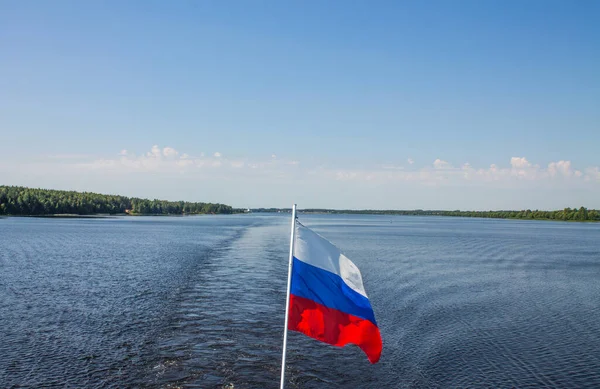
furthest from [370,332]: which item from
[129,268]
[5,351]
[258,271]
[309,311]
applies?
[129,268]

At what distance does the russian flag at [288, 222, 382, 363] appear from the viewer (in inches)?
328

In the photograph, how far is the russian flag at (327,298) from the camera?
8.32m

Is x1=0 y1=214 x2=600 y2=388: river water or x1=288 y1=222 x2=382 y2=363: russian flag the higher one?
x1=288 y1=222 x2=382 y2=363: russian flag

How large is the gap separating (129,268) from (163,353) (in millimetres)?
21419

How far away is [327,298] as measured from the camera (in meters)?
8.46

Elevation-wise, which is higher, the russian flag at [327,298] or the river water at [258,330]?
the russian flag at [327,298]

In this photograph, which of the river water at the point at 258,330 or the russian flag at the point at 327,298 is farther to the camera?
the river water at the point at 258,330

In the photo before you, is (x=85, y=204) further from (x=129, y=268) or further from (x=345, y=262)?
(x=345, y=262)

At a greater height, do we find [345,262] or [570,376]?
[345,262]

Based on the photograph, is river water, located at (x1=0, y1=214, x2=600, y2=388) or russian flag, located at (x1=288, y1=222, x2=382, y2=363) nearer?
russian flag, located at (x1=288, y1=222, x2=382, y2=363)

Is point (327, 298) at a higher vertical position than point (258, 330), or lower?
higher

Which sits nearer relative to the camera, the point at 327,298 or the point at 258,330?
the point at 327,298

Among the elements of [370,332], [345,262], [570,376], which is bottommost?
[570,376]

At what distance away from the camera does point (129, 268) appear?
1403 inches
